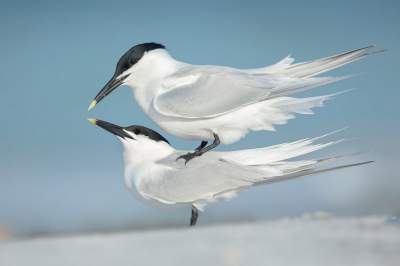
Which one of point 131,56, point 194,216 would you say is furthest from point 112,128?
point 194,216

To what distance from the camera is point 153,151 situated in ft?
11.7

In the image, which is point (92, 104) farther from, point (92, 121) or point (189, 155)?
point (189, 155)

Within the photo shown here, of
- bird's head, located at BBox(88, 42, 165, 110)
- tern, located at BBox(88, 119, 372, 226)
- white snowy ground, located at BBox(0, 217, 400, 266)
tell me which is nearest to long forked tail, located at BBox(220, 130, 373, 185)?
tern, located at BBox(88, 119, 372, 226)

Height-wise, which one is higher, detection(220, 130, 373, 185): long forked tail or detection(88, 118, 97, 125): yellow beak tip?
detection(88, 118, 97, 125): yellow beak tip

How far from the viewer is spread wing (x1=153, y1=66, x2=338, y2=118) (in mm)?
3312

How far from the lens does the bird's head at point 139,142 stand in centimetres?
357

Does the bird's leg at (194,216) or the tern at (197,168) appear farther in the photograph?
the bird's leg at (194,216)

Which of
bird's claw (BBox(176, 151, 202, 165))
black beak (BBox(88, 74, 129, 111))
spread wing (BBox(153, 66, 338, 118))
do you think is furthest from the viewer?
black beak (BBox(88, 74, 129, 111))

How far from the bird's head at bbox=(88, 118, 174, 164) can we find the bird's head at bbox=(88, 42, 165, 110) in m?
0.15

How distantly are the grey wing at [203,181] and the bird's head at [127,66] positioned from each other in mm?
479

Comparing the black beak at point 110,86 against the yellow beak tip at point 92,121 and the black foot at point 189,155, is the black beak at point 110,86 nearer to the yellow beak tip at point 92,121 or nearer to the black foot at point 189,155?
the yellow beak tip at point 92,121

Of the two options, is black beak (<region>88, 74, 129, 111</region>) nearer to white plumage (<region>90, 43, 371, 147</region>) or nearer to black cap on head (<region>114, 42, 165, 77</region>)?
black cap on head (<region>114, 42, 165, 77</region>)

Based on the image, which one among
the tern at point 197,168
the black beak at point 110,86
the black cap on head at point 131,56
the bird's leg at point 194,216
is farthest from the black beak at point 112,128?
the bird's leg at point 194,216

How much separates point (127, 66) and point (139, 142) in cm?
34
